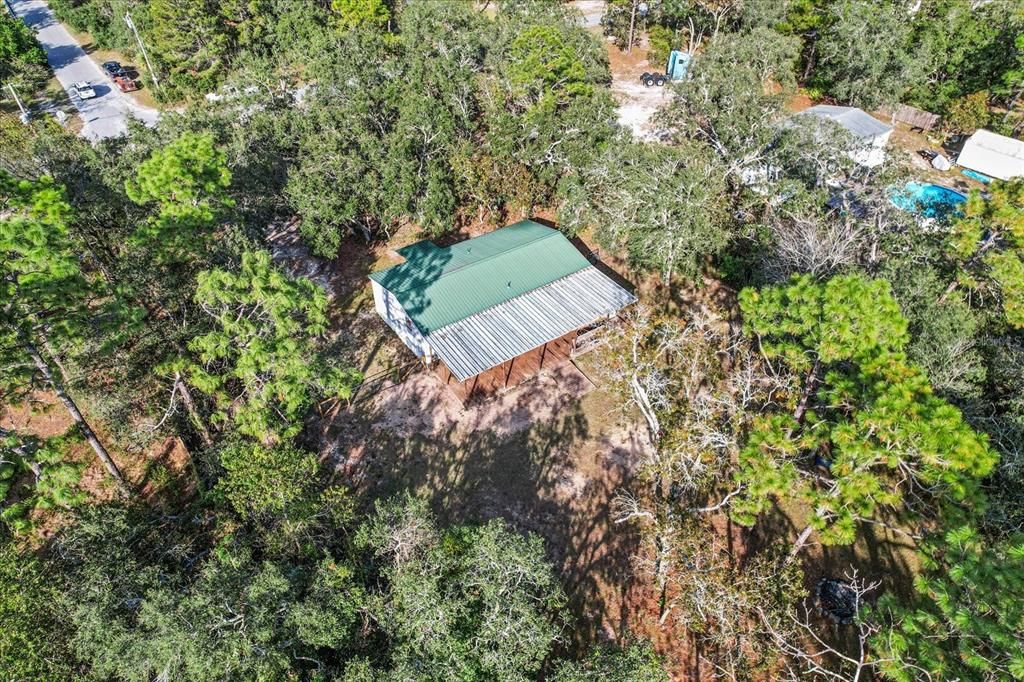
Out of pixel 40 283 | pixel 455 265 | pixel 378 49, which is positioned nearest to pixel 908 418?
pixel 455 265

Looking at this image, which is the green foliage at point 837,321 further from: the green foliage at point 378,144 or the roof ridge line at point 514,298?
the green foliage at point 378,144

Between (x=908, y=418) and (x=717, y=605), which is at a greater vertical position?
(x=908, y=418)

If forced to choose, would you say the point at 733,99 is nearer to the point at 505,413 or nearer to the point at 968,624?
the point at 505,413

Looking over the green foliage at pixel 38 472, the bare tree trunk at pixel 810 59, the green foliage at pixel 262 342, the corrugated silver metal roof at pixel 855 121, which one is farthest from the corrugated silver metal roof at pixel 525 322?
the bare tree trunk at pixel 810 59

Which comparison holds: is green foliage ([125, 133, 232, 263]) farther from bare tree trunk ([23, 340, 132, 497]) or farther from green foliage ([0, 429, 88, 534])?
green foliage ([0, 429, 88, 534])

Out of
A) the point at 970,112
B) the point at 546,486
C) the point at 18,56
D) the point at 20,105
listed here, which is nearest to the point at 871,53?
the point at 970,112

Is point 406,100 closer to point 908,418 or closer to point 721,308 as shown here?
point 721,308
